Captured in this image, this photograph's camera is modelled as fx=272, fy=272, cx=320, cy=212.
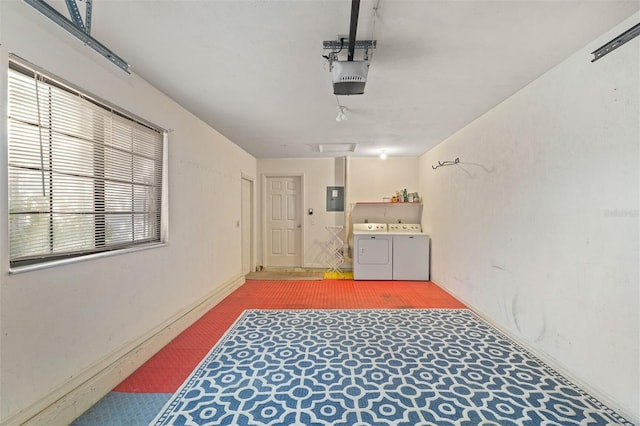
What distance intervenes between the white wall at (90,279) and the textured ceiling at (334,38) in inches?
7.7

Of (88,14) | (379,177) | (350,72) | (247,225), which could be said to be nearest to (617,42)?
(350,72)

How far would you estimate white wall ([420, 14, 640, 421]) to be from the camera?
1.63 metres

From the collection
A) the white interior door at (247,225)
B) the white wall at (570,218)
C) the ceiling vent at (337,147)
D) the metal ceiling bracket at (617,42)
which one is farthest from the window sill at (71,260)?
the metal ceiling bracket at (617,42)

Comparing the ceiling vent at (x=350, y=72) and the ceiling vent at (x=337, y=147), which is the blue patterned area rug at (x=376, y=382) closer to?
the ceiling vent at (x=350, y=72)

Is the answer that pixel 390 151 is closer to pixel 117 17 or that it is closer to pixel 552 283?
pixel 552 283

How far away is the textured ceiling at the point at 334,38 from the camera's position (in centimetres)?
151

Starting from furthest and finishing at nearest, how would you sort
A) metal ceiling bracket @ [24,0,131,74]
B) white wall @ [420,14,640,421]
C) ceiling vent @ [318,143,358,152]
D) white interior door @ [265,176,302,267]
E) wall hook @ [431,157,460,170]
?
white interior door @ [265,176,302,267] → ceiling vent @ [318,143,358,152] → wall hook @ [431,157,460,170] → white wall @ [420,14,640,421] → metal ceiling bracket @ [24,0,131,74]

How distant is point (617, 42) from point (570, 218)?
3.71ft

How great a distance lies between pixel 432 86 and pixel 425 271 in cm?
342

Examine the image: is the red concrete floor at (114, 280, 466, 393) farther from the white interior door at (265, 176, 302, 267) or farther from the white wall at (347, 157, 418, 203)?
the white wall at (347, 157, 418, 203)

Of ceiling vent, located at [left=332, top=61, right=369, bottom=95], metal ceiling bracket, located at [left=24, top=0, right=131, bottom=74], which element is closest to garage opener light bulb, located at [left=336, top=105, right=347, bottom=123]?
ceiling vent, located at [left=332, top=61, right=369, bottom=95]

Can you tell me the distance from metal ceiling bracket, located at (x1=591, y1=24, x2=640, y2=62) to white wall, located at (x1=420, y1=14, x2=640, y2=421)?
1.7 inches

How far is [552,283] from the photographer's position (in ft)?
7.12

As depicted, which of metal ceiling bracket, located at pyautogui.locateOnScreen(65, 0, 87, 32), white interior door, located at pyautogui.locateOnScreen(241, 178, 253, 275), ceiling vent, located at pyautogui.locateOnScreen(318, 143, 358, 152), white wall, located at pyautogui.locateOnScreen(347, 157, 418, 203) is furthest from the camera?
white wall, located at pyautogui.locateOnScreen(347, 157, 418, 203)
